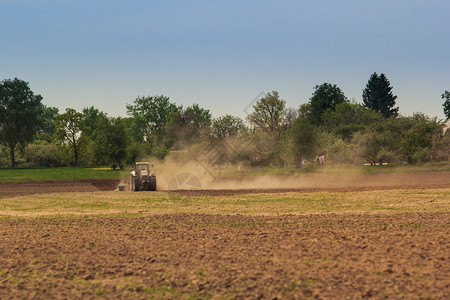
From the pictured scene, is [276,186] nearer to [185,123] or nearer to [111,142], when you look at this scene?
[111,142]

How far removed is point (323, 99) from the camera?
124375 millimetres

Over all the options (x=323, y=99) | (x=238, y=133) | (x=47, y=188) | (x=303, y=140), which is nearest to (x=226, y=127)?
(x=238, y=133)

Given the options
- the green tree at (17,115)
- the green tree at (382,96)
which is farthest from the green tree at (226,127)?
the green tree at (382,96)

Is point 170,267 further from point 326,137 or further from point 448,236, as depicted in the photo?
point 326,137

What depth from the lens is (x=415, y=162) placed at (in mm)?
68188

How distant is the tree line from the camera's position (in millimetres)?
59406

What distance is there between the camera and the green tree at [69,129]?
340ft

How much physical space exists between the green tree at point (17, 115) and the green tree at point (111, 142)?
32.7 meters

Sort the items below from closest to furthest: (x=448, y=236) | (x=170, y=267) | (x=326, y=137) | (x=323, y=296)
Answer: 1. (x=323, y=296)
2. (x=170, y=267)
3. (x=448, y=236)
4. (x=326, y=137)

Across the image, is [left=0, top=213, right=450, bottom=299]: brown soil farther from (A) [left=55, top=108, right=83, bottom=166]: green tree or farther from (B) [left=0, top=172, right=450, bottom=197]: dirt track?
(A) [left=55, top=108, right=83, bottom=166]: green tree

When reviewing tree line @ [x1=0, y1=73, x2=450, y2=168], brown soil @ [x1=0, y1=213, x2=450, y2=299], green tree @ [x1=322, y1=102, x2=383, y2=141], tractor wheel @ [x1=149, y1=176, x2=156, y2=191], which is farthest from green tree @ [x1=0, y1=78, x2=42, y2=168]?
brown soil @ [x1=0, y1=213, x2=450, y2=299]

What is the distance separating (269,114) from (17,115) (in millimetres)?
54372

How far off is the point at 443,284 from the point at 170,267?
562 centimetres

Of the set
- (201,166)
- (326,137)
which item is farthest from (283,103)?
(201,166)
